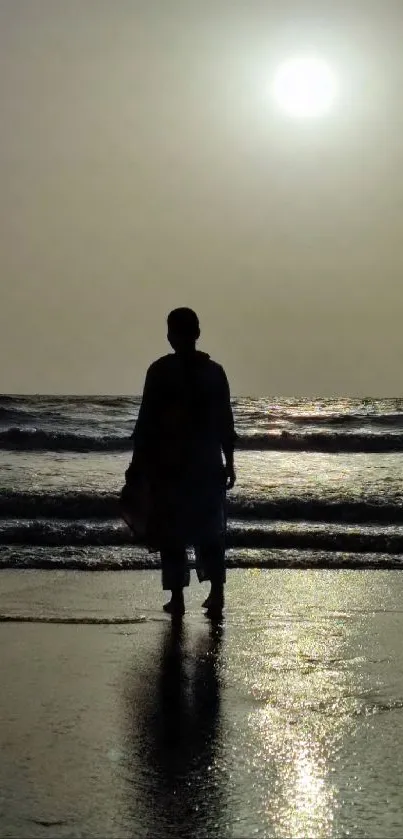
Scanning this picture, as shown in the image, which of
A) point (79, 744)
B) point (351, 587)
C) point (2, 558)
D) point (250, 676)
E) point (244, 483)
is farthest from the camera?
point (244, 483)

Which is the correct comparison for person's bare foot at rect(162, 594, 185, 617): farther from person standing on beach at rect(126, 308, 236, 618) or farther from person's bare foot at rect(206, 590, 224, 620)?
person's bare foot at rect(206, 590, 224, 620)

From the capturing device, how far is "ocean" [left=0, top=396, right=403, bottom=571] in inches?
327

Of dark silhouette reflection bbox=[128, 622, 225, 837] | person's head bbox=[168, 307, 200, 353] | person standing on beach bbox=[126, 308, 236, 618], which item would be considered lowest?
dark silhouette reflection bbox=[128, 622, 225, 837]

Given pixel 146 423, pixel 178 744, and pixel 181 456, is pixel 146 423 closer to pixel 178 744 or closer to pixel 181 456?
pixel 181 456

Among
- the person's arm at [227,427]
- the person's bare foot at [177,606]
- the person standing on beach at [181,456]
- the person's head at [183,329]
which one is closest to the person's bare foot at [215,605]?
the person standing on beach at [181,456]

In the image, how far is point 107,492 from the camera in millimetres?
11117

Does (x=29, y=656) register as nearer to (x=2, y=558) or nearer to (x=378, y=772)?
(x=378, y=772)

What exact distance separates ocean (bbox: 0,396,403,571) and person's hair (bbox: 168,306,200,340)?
8.09 ft

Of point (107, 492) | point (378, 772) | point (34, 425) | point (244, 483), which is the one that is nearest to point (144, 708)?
point (378, 772)

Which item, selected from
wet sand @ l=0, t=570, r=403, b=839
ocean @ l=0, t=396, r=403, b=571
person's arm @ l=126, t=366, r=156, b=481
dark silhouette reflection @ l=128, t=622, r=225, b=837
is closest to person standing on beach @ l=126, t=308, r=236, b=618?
person's arm @ l=126, t=366, r=156, b=481

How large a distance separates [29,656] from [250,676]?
39.3 inches

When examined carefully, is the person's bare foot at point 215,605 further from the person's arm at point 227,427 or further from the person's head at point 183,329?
the person's head at point 183,329

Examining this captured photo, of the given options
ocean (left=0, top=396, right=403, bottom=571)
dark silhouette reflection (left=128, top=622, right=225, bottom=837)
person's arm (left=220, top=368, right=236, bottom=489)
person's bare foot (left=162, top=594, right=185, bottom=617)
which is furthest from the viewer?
ocean (left=0, top=396, right=403, bottom=571)

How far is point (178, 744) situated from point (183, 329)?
2745mm
